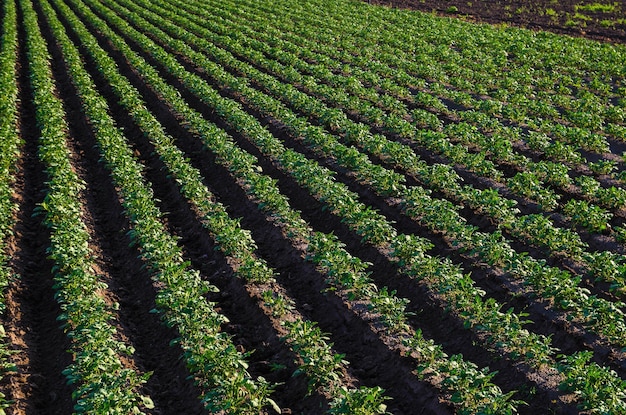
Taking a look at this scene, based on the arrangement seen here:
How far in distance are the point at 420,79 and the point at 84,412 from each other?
18185 millimetres

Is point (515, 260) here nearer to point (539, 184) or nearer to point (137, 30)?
point (539, 184)

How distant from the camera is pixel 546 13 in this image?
127 feet

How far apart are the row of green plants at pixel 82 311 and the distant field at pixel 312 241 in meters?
0.04

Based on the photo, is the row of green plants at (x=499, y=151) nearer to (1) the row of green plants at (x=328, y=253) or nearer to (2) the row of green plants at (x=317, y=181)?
(2) the row of green plants at (x=317, y=181)

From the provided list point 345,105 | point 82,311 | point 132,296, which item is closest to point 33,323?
point 82,311

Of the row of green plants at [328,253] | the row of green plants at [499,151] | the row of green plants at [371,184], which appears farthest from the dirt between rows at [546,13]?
the row of green plants at [328,253]

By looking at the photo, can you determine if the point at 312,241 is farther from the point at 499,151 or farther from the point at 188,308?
the point at 499,151

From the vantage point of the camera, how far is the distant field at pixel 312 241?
7.68 metres

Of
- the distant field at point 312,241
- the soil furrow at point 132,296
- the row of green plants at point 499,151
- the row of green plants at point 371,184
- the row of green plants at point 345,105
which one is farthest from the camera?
the row of green plants at point 499,151

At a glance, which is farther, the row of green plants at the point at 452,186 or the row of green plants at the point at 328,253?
the row of green plants at the point at 452,186

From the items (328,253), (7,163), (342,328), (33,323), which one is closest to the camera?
(342,328)

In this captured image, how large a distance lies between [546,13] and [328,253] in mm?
34932

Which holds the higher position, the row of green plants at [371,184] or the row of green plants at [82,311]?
the row of green plants at [371,184]

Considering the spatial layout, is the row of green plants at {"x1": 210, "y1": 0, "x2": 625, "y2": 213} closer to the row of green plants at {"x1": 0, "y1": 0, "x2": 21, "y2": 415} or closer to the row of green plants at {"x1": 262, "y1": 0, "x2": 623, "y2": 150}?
the row of green plants at {"x1": 262, "y1": 0, "x2": 623, "y2": 150}
